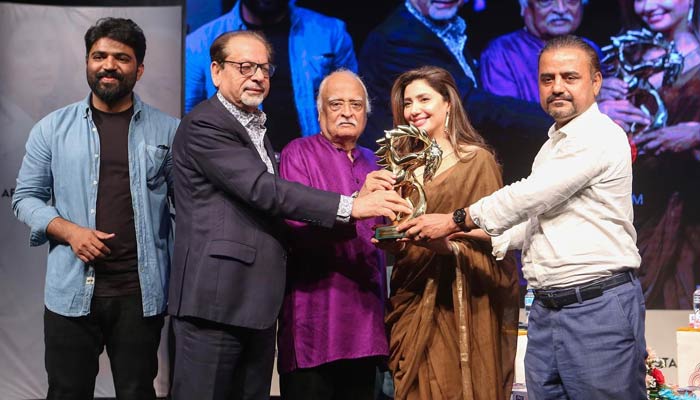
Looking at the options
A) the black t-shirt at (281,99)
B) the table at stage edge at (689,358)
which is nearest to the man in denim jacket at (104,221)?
the black t-shirt at (281,99)

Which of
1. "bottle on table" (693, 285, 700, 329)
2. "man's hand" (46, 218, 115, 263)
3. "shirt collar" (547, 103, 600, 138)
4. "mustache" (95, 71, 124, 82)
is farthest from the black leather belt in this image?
"bottle on table" (693, 285, 700, 329)

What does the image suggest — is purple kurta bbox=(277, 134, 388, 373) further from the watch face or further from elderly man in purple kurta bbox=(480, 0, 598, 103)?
elderly man in purple kurta bbox=(480, 0, 598, 103)

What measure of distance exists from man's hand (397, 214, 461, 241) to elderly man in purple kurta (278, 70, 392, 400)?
0.16 metres

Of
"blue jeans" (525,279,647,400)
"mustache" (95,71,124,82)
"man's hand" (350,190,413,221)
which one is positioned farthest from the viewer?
"mustache" (95,71,124,82)

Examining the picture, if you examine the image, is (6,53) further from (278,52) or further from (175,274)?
(175,274)

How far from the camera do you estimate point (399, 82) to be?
321 cm

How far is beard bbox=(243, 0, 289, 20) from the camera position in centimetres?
490

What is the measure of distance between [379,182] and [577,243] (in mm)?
698

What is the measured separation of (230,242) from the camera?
2.63m

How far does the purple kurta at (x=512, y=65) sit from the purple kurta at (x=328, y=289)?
220 centimetres

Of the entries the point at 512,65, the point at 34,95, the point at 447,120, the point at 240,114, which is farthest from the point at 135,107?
the point at 512,65

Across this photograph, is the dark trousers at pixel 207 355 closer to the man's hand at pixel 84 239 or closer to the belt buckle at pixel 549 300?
the man's hand at pixel 84 239

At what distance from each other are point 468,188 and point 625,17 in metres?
2.59

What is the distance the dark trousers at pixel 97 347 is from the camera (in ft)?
9.41
